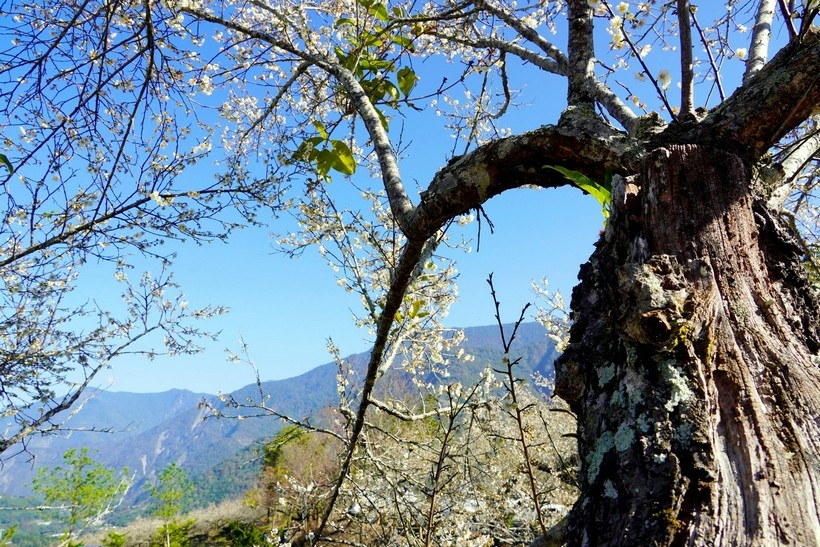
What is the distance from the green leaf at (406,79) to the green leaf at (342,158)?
1.46 feet

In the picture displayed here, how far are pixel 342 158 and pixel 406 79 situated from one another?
1.78 feet

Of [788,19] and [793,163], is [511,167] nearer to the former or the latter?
[788,19]

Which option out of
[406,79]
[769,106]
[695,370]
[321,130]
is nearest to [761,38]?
[769,106]

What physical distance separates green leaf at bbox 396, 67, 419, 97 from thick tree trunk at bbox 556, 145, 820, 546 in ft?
4.91

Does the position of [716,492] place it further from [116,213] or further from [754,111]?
A: [116,213]

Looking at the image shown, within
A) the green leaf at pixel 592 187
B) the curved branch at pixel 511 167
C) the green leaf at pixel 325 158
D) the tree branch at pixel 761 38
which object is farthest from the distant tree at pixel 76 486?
the tree branch at pixel 761 38

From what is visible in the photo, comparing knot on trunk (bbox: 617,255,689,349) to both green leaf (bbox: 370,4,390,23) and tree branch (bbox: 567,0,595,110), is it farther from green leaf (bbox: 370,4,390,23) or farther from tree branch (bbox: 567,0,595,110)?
green leaf (bbox: 370,4,390,23)

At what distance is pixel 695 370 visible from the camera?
73 cm

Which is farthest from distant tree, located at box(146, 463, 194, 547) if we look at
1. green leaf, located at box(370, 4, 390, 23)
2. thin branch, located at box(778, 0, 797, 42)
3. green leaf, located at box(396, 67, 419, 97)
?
thin branch, located at box(778, 0, 797, 42)

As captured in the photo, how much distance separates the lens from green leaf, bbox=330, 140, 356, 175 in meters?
2.10

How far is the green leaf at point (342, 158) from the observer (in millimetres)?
2096

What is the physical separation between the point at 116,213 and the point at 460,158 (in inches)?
131

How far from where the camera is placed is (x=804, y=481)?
0.61m

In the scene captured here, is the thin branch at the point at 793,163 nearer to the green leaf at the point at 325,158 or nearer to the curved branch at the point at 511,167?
the curved branch at the point at 511,167
